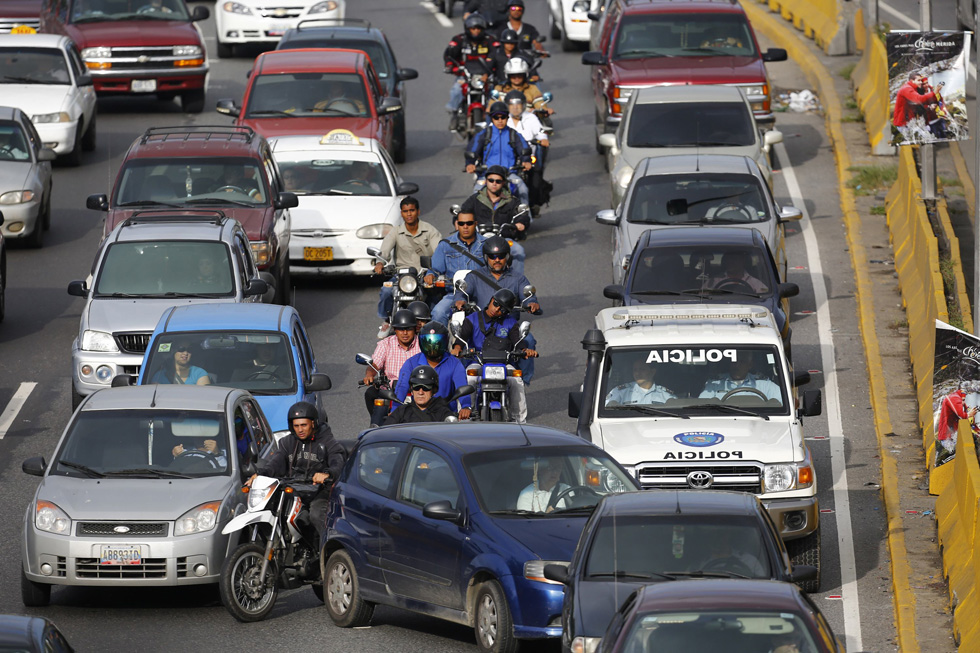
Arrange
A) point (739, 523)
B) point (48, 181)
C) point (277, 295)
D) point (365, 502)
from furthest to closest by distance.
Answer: point (48, 181), point (277, 295), point (365, 502), point (739, 523)

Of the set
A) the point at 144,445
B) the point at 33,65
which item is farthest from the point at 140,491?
the point at 33,65

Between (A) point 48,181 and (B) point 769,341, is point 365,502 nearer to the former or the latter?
(B) point 769,341

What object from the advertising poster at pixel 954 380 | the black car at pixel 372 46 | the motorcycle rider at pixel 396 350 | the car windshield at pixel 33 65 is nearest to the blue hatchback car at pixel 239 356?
the motorcycle rider at pixel 396 350

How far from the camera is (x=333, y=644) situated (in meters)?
13.5

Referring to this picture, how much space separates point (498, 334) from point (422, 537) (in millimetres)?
4765

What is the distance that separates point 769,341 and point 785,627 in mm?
6535

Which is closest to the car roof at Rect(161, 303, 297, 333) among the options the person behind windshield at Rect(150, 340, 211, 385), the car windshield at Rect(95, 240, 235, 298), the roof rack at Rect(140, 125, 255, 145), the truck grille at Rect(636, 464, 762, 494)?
the person behind windshield at Rect(150, 340, 211, 385)

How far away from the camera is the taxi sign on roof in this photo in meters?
25.6

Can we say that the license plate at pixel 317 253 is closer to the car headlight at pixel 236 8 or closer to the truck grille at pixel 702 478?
the truck grille at pixel 702 478

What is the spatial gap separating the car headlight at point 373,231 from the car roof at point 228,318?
5467 mm

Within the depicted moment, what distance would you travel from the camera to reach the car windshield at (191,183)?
2284cm

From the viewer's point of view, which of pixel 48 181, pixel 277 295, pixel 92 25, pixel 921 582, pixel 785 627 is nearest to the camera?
pixel 785 627

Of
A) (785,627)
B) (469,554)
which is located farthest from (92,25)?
(785,627)

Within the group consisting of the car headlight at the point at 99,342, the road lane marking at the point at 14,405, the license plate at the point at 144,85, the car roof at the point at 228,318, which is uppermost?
the car roof at the point at 228,318
